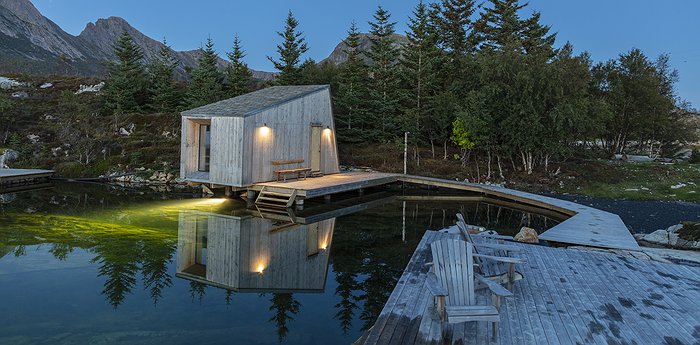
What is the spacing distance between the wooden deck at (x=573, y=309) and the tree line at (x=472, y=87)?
43.0 feet

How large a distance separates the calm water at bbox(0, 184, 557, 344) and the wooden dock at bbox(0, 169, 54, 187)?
4299 mm

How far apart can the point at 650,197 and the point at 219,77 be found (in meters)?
27.4

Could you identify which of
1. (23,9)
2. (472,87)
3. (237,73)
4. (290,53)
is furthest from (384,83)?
(23,9)

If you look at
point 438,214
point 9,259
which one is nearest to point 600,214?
point 438,214

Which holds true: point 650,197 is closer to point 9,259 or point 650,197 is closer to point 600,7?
point 9,259

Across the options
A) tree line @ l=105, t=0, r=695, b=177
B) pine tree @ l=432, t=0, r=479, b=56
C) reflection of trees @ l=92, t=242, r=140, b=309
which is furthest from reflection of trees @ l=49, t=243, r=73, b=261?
pine tree @ l=432, t=0, r=479, b=56

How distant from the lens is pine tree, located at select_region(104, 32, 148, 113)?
1105 inches

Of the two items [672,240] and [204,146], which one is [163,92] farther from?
[672,240]

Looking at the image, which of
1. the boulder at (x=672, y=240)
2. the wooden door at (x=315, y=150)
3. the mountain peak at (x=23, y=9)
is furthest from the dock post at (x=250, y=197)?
the mountain peak at (x=23, y=9)

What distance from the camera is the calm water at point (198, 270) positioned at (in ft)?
17.4

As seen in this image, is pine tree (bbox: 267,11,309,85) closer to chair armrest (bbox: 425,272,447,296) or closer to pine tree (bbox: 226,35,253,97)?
pine tree (bbox: 226,35,253,97)

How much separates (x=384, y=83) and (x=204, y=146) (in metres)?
13.1

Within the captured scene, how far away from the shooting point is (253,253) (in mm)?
8523

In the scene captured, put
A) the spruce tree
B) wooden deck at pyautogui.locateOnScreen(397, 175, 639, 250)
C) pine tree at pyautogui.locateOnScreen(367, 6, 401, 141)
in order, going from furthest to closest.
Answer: the spruce tree, pine tree at pyautogui.locateOnScreen(367, 6, 401, 141), wooden deck at pyautogui.locateOnScreen(397, 175, 639, 250)
